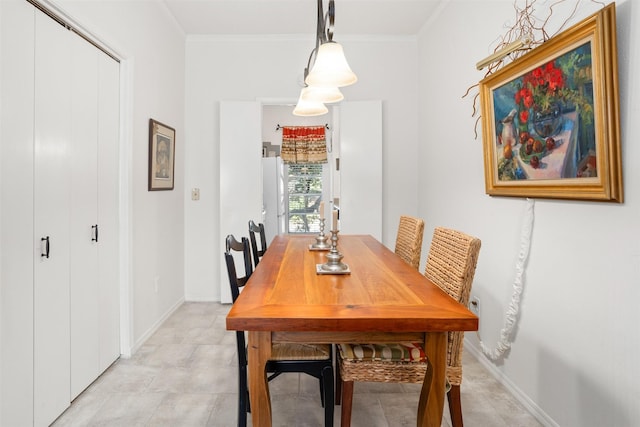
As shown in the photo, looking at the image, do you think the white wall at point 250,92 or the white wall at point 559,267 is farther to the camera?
the white wall at point 250,92

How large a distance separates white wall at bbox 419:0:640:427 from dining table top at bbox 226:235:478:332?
67 centimetres

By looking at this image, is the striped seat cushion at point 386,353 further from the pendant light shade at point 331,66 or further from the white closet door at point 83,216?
the white closet door at point 83,216

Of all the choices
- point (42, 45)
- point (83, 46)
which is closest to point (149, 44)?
point (83, 46)

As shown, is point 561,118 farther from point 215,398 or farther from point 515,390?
point 215,398

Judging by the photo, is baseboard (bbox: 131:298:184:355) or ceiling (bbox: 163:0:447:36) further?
ceiling (bbox: 163:0:447:36)

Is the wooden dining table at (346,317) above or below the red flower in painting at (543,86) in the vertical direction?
below

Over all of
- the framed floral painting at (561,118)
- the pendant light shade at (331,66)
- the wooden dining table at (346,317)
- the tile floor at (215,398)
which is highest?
the pendant light shade at (331,66)

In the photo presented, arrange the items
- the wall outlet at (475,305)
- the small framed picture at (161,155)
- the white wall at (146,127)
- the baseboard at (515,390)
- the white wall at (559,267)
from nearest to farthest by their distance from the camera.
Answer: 1. the white wall at (559,267)
2. the baseboard at (515,390)
3. the white wall at (146,127)
4. the wall outlet at (475,305)
5. the small framed picture at (161,155)

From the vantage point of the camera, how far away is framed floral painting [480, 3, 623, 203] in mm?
1319

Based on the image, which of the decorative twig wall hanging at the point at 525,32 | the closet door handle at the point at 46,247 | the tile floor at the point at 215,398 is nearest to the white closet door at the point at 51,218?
the closet door handle at the point at 46,247

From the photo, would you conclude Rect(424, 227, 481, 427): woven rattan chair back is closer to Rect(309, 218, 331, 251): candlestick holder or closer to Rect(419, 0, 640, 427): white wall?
Rect(419, 0, 640, 427): white wall

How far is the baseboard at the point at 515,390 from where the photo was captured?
1.75 m

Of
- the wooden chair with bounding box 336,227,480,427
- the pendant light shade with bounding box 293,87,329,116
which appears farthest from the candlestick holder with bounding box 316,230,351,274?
the pendant light shade with bounding box 293,87,329,116

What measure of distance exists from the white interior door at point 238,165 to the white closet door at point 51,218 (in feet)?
5.90
